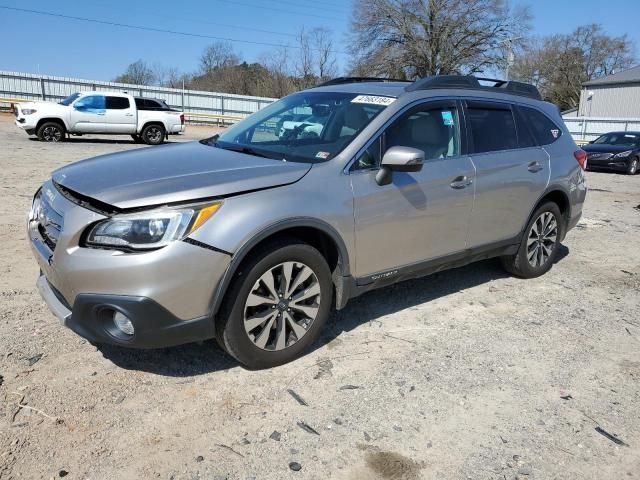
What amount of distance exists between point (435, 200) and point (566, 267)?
8.92ft

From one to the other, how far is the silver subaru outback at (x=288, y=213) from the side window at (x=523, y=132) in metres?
0.02

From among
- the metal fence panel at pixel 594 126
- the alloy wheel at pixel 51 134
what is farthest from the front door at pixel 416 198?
the metal fence panel at pixel 594 126

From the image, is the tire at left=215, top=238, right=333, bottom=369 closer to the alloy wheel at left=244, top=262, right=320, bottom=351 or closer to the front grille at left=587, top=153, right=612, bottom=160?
the alloy wheel at left=244, top=262, right=320, bottom=351

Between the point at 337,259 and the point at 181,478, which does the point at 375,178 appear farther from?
the point at 181,478

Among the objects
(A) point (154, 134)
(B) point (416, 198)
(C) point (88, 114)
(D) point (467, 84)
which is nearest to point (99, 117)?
(C) point (88, 114)

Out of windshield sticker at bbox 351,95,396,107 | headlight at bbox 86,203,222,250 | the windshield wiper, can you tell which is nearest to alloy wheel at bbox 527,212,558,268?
windshield sticker at bbox 351,95,396,107

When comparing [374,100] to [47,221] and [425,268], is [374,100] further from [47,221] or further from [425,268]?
[47,221]

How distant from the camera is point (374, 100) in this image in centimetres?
401

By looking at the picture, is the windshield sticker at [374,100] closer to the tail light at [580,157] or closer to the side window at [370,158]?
the side window at [370,158]

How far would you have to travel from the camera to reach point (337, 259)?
3.59 metres

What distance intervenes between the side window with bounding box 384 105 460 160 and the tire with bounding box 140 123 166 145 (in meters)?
17.2

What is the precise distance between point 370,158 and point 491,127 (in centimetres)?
156

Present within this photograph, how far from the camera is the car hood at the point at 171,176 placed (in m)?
2.90

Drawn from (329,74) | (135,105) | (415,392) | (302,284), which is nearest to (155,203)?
A: (302,284)
